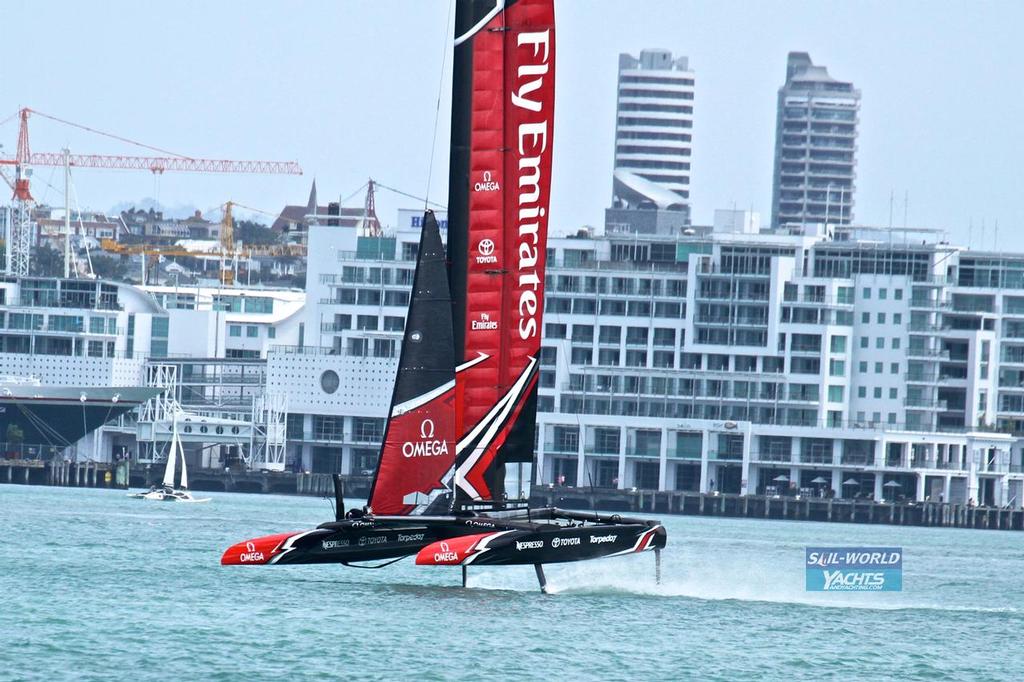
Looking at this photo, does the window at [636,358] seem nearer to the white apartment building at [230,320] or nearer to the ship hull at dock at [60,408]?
the white apartment building at [230,320]

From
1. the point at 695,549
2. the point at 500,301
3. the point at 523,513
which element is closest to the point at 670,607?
the point at 523,513

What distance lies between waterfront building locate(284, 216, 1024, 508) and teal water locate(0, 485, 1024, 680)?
68.6 m

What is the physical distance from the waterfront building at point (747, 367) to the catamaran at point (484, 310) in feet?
274

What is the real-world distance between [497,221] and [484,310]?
5.25 ft

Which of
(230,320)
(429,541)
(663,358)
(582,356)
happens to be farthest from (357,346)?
(429,541)

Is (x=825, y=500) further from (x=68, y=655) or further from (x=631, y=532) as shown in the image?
(x=68, y=655)

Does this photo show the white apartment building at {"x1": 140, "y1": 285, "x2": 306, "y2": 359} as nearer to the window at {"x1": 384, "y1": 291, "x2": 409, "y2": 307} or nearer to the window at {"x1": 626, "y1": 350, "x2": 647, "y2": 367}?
the window at {"x1": 384, "y1": 291, "x2": 409, "y2": 307}

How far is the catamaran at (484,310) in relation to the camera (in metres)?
37.3

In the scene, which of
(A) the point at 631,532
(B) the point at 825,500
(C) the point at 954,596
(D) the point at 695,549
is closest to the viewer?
(A) the point at 631,532

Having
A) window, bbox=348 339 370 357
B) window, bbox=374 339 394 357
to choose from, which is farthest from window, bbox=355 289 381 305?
window, bbox=374 339 394 357

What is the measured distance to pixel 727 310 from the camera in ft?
421

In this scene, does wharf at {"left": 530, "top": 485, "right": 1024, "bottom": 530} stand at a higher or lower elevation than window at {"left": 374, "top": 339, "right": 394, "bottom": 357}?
lower

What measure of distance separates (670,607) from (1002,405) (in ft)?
314

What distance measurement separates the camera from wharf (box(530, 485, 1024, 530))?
11456cm
